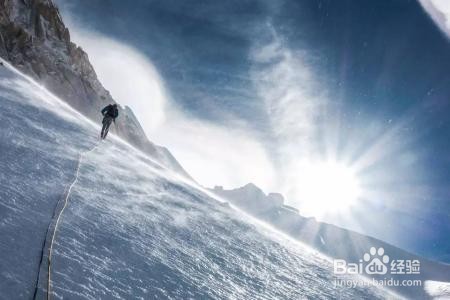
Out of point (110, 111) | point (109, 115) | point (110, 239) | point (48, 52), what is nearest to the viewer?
point (110, 239)

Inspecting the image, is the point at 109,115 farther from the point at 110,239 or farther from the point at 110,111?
the point at 110,239

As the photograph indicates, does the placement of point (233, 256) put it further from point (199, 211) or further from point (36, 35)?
point (36, 35)

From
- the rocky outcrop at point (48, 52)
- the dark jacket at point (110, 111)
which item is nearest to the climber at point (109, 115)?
the dark jacket at point (110, 111)

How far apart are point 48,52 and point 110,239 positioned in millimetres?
122637

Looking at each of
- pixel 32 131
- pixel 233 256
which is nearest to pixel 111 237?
pixel 233 256

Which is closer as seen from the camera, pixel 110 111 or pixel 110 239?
pixel 110 239

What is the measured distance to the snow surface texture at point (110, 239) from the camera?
4.64 meters

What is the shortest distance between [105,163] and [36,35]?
11655cm

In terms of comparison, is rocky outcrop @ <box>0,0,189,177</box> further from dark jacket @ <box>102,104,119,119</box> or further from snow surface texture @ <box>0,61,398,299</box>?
snow surface texture @ <box>0,61,398,299</box>

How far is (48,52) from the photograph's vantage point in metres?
110

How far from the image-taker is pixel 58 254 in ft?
15.9

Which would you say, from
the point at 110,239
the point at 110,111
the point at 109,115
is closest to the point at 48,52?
the point at 110,111

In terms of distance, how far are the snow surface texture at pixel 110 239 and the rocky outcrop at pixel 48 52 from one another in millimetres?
75318

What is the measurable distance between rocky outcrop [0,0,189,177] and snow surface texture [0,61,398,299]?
247 feet
